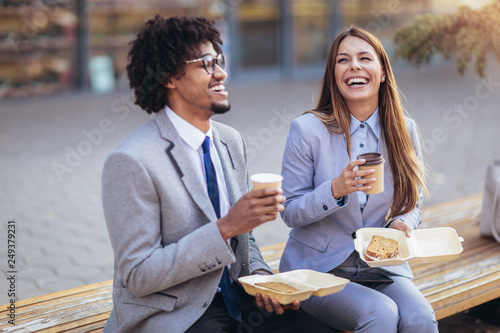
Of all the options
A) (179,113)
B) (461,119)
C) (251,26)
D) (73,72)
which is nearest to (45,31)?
(73,72)

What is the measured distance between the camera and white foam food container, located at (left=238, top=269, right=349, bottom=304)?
7.75 feet

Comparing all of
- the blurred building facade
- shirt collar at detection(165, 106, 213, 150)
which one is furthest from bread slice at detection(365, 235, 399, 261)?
the blurred building facade

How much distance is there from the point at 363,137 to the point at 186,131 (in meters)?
1.00

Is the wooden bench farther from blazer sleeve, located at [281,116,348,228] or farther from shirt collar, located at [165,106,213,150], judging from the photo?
shirt collar, located at [165,106,213,150]

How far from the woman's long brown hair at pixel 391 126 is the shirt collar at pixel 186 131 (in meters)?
0.79

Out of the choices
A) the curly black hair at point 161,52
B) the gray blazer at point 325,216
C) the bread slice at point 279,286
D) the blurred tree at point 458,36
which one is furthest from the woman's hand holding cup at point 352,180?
the blurred tree at point 458,36

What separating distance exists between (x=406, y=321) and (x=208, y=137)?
117 centimetres

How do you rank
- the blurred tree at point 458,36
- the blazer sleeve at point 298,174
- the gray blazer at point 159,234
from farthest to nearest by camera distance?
the blurred tree at point 458,36, the blazer sleeve at point 298,174, the gray blazer at point 159,234

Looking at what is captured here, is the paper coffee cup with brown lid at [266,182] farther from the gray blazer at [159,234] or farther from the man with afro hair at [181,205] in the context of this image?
the gray blazer at [159,234]

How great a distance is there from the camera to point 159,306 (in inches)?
90.7

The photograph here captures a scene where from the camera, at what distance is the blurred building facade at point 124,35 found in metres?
Result: 11.2

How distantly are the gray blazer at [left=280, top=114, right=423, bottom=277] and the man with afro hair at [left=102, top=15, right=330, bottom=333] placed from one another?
37cm

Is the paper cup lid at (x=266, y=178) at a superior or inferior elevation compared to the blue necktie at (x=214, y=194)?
superior

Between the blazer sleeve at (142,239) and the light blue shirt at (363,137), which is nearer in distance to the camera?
the blazer sleeve at (142,239)
